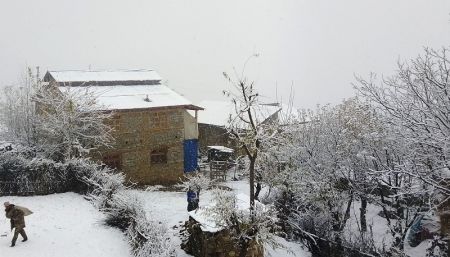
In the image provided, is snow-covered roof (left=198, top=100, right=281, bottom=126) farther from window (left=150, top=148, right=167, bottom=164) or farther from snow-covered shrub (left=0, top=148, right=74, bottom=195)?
snow-covered shrub (left=0, top=148, right=74, bottom=195)

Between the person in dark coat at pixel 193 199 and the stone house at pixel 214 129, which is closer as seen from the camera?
the person in dark coat at pixel 193 199

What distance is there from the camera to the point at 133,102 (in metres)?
27.7

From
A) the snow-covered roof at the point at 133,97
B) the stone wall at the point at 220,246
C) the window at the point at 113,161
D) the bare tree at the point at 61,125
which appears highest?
the snow-covered roof at the point at 133,97

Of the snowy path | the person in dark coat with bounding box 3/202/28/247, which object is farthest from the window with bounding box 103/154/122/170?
the person in dark coat with bounding box 3/202/28/247

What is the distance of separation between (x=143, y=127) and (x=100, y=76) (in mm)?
6330

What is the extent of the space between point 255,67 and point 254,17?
56881 millimetres

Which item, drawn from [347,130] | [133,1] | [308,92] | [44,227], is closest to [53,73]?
[44,227]

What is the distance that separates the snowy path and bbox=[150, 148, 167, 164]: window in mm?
8549

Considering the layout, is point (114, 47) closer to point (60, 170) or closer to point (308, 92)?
point (308, 92)

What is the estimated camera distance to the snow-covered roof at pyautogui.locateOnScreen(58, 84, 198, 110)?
26.9 metres

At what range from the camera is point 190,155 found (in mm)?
30031

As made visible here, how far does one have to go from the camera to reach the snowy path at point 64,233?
14.4m

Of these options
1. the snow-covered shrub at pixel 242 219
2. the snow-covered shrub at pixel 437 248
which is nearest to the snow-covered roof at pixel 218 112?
the snow-covered shrub at pixel 437 248

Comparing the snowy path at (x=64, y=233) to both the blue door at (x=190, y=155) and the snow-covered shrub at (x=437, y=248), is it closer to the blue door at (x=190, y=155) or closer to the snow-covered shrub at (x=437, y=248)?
the blue door at (x=190, y=155)
